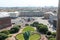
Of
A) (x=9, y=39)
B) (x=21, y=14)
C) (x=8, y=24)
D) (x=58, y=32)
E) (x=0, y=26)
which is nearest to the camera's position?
(x=58, y=32)

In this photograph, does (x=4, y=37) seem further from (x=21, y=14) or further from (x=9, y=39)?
(x=21, y=14)

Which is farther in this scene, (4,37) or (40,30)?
(40,30)

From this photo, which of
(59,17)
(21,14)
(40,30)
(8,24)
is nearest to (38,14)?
(21,14)

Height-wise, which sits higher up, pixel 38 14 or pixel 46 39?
pixel 46 39

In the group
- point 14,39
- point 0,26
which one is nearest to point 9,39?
point 14,39

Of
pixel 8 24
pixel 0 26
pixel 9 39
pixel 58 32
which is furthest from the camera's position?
pixel 8 24

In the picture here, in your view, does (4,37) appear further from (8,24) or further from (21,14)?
(21,14)

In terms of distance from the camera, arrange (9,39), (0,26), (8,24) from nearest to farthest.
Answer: (9,39) → (0,26) → (8,24)

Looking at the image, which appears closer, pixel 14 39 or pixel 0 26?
pixel 14 39

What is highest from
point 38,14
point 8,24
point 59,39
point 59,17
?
point 59,17
